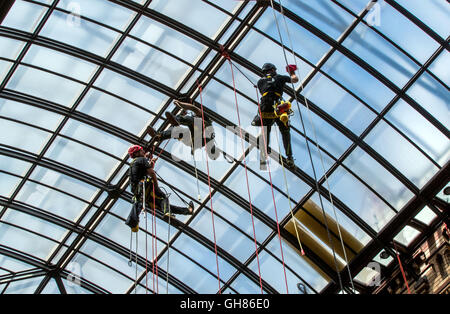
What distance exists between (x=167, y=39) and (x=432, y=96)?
6885mm

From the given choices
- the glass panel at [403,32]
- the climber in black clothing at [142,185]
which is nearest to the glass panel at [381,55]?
the glass panel at [403,32]

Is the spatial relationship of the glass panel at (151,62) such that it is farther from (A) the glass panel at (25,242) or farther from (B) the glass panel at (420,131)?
(A) the glass panel at (25,242)

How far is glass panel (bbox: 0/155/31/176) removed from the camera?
20.5 m

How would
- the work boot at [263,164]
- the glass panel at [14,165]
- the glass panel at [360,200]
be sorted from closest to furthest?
the work boot at [263,164] < the glass panel at [360,200] < the glass panel at [14,165]

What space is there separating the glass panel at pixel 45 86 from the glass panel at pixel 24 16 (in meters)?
1.38

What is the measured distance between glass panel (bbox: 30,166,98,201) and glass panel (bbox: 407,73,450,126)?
32.7ft

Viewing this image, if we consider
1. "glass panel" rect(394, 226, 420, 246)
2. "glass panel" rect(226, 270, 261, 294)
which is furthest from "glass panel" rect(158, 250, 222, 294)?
"glass panel" rect(394, 226, 420, 246)

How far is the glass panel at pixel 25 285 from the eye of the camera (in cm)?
2273

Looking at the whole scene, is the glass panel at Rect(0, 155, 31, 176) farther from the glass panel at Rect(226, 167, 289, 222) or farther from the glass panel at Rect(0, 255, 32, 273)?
the glass panel at Rect(226, 167, 289, 222)

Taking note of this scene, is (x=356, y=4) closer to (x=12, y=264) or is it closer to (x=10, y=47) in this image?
(x=10, y=47)

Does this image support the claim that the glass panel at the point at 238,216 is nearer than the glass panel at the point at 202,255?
Yes

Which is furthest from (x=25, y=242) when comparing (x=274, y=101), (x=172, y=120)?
(x=274, y=101)

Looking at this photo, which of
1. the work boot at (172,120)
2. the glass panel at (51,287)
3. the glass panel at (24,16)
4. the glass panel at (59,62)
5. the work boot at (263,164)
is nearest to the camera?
the work boot at (263,164)

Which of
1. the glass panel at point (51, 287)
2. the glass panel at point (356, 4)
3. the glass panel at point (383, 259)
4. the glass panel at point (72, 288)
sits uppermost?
the glass panel at point (51, 287)
